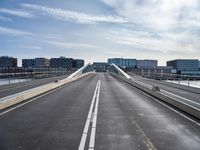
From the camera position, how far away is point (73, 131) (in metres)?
9.19

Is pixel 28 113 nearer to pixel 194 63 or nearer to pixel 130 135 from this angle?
pixel 130 135

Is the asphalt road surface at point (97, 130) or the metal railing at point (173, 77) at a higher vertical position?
the metal railing at point (173, 77)

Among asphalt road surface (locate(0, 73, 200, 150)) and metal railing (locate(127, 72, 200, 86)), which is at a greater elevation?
metal railing (locate(127, 72, 200, 86))

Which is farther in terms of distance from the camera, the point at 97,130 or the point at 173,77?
the point at 173,77

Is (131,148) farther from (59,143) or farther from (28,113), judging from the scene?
(28,113)

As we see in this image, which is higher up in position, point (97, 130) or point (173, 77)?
point (173, 77)

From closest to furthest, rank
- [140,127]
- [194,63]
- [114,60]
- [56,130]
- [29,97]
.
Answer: [56,130] → [140,127] → [29,97] → [194,63] → [114,60]

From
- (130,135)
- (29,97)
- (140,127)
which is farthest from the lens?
(29,97)

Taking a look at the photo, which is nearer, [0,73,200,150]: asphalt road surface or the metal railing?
[0,73,200,150]: asphalt road surface

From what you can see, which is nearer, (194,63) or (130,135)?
(130,135)

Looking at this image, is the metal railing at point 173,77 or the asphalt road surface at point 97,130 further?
the metal railing at point 173,77

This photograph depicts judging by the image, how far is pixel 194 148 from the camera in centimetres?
735

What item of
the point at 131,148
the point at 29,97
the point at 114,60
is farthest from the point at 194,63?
the point at 131,148

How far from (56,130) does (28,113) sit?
3929 millimetres
